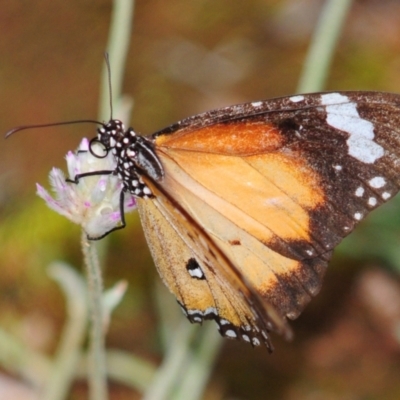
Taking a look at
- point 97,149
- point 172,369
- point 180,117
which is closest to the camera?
point 97,149

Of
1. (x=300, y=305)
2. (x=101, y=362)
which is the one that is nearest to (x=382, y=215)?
(x=300, y=305)

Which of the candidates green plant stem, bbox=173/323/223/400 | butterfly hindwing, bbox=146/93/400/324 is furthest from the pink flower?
green plant stem, bbox=173/323/223/400

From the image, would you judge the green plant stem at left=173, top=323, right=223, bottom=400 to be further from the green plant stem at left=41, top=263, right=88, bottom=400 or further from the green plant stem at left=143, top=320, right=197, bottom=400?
the green plant stem at left=41, top=263, right=88, bottom=400

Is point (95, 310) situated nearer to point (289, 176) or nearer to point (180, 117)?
point (289, 176)

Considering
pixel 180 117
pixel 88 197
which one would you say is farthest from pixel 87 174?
pixel 180 117

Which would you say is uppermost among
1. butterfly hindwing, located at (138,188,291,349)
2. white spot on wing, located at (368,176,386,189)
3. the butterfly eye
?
white spot on wing, located at (368,176,386,189)

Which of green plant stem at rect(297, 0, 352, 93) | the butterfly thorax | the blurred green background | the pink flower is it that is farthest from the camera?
the blurred green background
